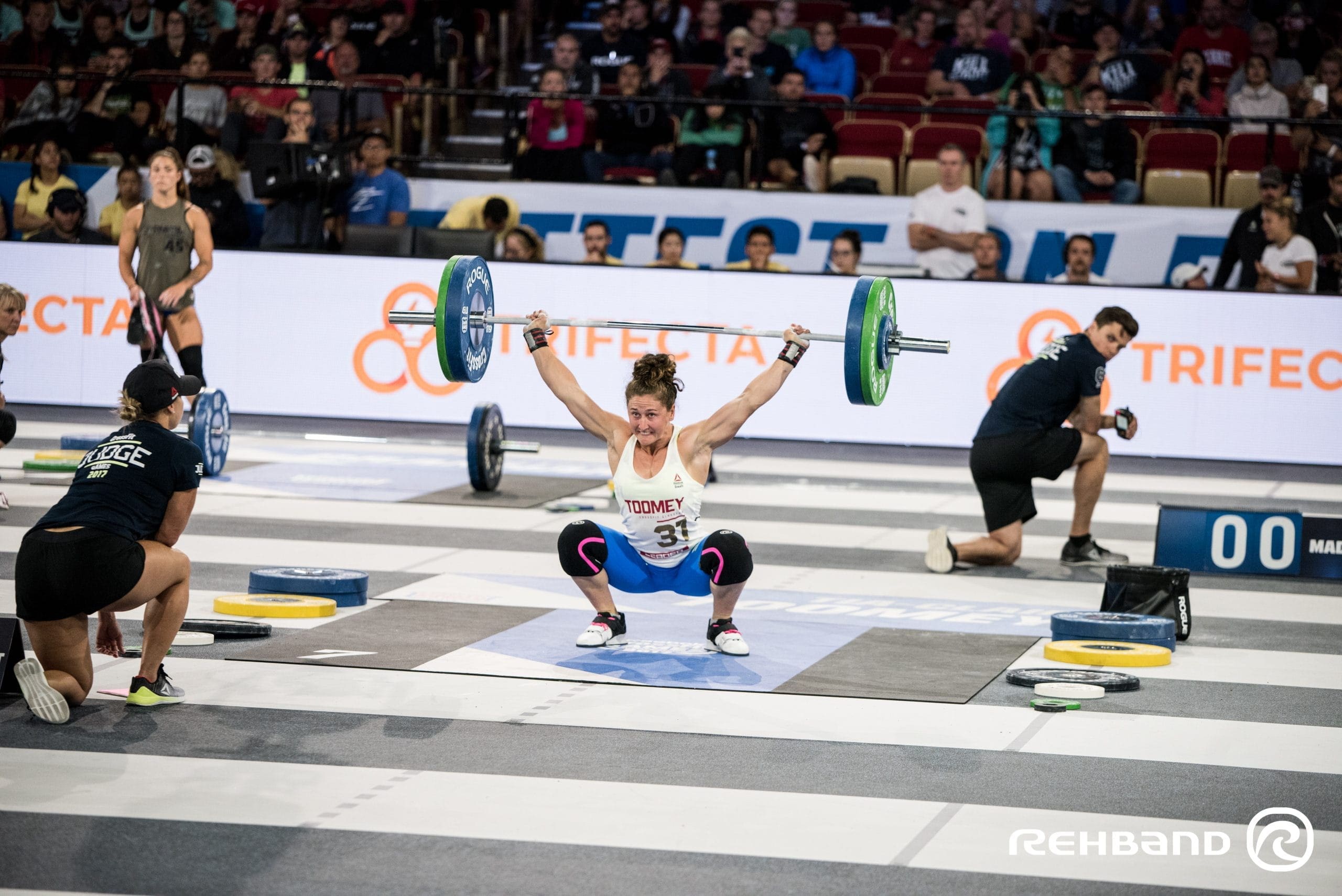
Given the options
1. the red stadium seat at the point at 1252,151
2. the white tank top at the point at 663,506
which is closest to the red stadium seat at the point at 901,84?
the red stadium seat at the point at 1252,151

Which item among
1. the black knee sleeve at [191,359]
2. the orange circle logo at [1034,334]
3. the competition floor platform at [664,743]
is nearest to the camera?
the competition floor platform at [664,743]

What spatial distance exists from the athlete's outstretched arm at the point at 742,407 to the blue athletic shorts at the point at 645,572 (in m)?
0.40

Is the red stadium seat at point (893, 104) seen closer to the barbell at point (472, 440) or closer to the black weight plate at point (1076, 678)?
the barbell at point (472, 440)

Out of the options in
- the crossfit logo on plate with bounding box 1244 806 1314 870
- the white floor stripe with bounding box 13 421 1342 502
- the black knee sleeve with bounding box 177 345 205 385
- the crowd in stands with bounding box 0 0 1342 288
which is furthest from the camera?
the crowd in stands with bounding box 0 0 1342 288

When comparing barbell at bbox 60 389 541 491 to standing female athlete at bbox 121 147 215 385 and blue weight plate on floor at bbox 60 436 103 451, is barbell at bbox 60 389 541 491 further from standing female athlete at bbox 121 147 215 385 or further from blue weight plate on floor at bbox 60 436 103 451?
standing female athlete at bbox 121 147 215 385

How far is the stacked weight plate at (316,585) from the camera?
7.41 m

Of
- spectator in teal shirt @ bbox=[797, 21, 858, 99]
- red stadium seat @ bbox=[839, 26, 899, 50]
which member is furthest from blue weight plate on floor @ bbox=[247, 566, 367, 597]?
red stadium seat @ bbox=[839, 26, 899, 50]

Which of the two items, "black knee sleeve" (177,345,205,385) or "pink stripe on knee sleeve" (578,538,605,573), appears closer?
"pink stripe on knee sleeve" (578,538,605,573)

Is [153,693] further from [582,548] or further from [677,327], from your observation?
[677,327]

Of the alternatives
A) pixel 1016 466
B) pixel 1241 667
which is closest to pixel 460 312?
pixel 1016 466

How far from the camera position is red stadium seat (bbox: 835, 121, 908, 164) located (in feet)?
50.7

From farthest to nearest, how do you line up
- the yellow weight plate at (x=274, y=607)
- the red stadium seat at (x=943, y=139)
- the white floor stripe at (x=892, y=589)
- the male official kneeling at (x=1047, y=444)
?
the red stadium seat at (x=943, y=139) → the male official kneeling at (x=1047, y=444) → the white floor stripe at (x=892, y=589) → the yellow weight plate at (x=274, y=607)

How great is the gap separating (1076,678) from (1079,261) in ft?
24.8

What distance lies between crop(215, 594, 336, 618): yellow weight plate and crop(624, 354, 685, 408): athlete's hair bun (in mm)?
1704
